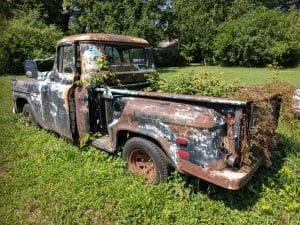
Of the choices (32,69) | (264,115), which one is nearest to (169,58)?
(32,69)

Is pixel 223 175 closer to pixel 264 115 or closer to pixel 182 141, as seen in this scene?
pixel 182 141

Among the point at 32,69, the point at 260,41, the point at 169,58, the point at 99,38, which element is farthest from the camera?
the point at 169,58

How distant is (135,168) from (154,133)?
0.87 meters

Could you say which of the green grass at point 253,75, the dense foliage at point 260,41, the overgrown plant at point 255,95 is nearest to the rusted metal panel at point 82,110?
the overgrown plant at point 255,95

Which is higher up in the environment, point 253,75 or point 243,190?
point 253,75

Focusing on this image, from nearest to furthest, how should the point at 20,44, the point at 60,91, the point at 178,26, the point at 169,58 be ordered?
the point at 60,91, the point at 20,44, the point at 169,58, the point at 178,26

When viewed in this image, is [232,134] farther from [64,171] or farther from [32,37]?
[32,37]

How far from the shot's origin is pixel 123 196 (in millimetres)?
3824

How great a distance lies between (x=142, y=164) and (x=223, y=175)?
1374mm

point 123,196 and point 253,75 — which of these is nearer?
point 123,196

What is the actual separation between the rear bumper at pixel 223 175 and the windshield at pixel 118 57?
7.44 feet

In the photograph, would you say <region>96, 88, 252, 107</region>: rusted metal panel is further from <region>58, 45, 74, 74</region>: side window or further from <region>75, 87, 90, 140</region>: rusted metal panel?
<region>58, 45, 74, 74</region>: side window

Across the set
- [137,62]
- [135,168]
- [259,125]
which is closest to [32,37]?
[137,62]

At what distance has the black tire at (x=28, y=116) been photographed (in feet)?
20.5
